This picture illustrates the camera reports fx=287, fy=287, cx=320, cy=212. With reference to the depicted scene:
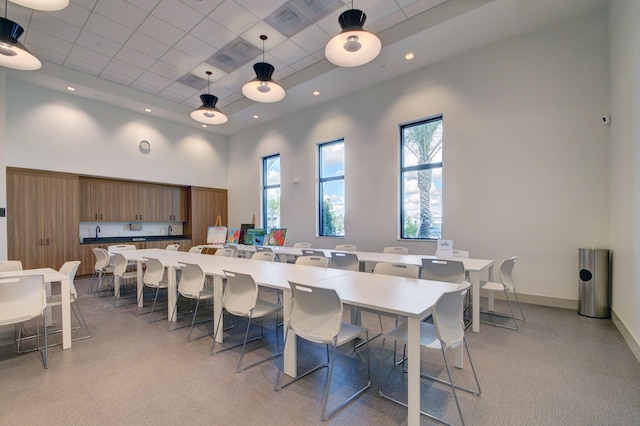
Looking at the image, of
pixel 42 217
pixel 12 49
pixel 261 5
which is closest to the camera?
pixel 12 49

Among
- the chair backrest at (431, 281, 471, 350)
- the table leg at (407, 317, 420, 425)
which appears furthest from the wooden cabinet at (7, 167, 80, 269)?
the chair backrest at (431, 281, 471, 350)

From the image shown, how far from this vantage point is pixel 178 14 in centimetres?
448

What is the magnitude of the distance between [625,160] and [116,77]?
29.8 feet

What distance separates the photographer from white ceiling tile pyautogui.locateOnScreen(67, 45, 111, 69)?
5453 millimetres

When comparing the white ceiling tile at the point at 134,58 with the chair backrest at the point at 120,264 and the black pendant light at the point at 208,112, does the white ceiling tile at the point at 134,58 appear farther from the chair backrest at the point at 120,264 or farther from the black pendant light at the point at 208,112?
the chair backrest at the point at 120,264

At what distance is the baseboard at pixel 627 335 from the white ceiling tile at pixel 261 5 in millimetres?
5889

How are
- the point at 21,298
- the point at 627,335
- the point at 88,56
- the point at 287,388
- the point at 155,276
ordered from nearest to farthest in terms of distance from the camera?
1. the point at 287,388
2. the point at 21,298
3. the point at 627,335
4. the point at 155,276
5. the point at 88,56

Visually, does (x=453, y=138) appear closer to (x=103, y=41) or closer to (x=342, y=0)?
(x=342, y=0)

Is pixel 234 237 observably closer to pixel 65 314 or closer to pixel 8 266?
pixel 8 266

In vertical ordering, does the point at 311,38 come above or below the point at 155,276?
above

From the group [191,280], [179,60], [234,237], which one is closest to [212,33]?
[179,60]

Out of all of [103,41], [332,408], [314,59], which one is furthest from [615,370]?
[103,41]

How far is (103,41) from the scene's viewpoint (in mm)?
5176

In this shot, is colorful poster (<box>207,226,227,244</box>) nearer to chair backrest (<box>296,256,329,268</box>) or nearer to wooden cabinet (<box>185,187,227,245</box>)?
wooden cabinet (<box>185,187,227,245</box>)
